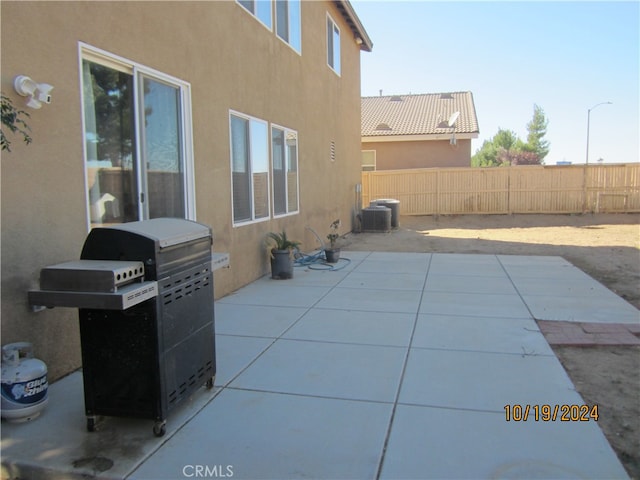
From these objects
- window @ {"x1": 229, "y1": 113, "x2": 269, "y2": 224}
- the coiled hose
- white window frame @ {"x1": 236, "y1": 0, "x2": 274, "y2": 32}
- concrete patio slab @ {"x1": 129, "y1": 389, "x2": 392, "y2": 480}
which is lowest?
concrete patio slab @ {"x1": 129, "y1": 389, "x2": 392, "y2": 480}

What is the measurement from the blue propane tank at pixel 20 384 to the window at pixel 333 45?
12070 millimetres

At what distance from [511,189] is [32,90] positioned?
66.7 feet

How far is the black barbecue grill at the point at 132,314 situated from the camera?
303 centimetres

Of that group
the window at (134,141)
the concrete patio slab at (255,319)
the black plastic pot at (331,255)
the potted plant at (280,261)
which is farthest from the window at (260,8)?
the concrete patio slab at (255,319)

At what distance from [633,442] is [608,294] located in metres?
4.90

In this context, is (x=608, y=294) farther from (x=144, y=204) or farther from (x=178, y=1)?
(x=178, y=1)

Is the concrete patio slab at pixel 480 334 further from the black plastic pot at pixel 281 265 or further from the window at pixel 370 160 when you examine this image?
the window at pixel 370 160

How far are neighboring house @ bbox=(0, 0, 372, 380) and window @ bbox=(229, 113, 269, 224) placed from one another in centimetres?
3

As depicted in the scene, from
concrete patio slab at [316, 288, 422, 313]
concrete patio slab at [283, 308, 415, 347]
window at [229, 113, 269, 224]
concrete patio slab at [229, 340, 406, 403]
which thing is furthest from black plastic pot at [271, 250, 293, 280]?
concrete patio slab at [229, 340, 406, 403]

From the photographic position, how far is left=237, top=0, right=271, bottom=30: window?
8.27 meters

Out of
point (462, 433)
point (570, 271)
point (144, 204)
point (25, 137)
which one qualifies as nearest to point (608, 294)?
point (570, 271)

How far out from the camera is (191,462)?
10.1ft

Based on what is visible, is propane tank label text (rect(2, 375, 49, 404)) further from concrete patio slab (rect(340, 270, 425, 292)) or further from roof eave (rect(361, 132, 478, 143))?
roof eave (rect(361, 132, 478, 143))

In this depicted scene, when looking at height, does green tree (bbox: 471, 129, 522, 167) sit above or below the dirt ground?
above
